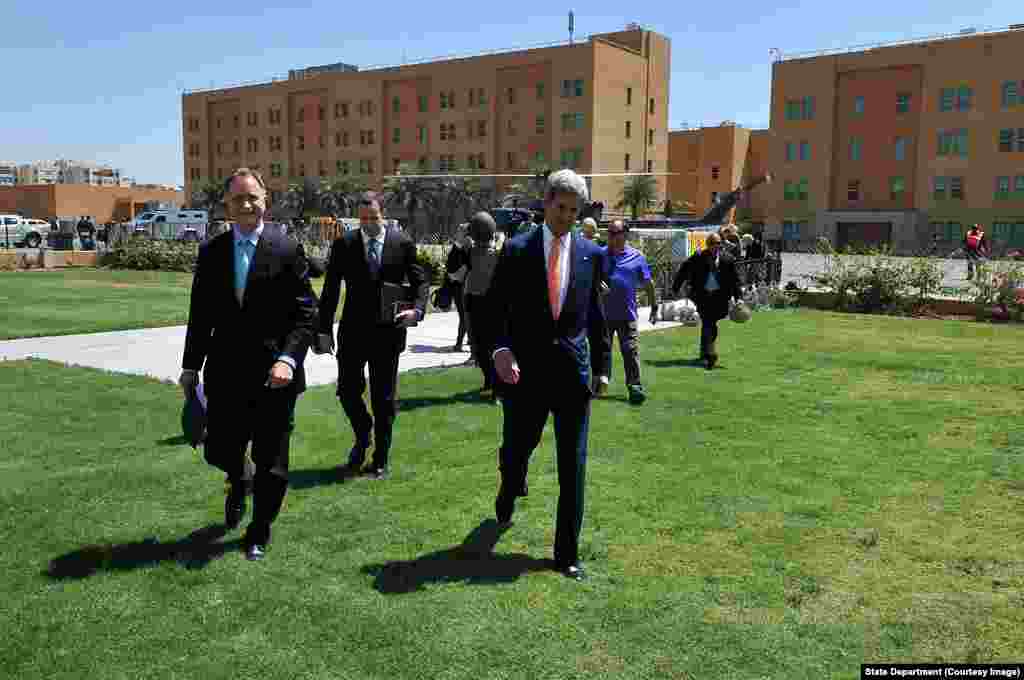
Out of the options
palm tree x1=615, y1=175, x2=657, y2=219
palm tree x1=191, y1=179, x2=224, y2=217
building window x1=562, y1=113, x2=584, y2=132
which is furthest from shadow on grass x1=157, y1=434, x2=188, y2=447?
palm tree x1=191, y1=179, x2=224, y2=217

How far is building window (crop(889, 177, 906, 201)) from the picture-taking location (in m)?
67.5

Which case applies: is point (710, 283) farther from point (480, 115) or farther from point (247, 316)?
point (480, 115)

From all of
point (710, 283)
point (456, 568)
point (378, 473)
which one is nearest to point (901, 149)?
point (710, 283)

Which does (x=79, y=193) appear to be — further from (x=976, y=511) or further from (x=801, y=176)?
(x=976, y=511)

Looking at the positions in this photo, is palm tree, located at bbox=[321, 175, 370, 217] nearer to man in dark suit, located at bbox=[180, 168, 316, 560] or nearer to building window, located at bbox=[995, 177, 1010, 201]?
building window, located at bbox=[995, 177, 1010, 201]

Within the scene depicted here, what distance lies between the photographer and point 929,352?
12.7 meters

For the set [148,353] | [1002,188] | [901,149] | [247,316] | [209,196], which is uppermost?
[901,149]

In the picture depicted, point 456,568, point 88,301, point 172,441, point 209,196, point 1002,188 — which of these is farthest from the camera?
point 209,196

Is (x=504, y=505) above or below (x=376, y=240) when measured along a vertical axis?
below

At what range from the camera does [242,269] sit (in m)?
4.41

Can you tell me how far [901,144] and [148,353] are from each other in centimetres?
6738

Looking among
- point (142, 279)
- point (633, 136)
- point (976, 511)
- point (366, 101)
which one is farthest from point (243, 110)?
point (976, 511)

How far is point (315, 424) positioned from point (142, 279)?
858 inches

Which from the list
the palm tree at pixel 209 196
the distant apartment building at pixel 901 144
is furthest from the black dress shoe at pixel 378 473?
the palm tree at pixel 209 196
